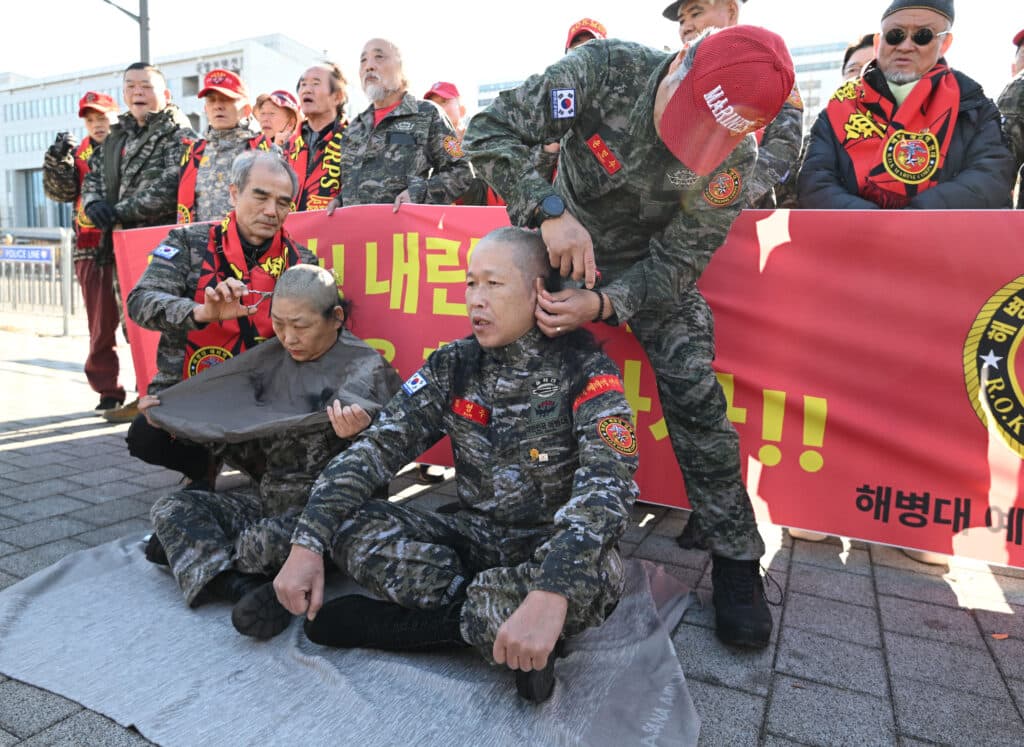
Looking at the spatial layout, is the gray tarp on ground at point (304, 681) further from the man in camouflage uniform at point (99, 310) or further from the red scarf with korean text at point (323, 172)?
the man in camouflage uniform at point (99, 310)

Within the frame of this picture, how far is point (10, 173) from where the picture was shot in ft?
201

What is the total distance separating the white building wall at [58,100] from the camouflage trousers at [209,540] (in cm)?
5782

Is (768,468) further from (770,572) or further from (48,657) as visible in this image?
(48,657)

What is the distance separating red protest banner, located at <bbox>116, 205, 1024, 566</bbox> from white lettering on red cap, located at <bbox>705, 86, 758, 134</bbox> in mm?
1248

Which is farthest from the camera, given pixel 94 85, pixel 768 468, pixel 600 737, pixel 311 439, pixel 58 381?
pixel 94 85

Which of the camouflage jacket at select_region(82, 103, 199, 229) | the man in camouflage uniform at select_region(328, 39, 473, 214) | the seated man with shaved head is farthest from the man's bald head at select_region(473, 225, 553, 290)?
the camouflage jacket at select_region(82, 103, 199, 229)

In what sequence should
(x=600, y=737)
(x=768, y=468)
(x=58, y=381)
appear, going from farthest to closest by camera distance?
(x=58, y=381) < (x=768, y=468) < (x=600, y=737)

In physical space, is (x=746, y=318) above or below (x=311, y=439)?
above

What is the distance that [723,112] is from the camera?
188 centimetres

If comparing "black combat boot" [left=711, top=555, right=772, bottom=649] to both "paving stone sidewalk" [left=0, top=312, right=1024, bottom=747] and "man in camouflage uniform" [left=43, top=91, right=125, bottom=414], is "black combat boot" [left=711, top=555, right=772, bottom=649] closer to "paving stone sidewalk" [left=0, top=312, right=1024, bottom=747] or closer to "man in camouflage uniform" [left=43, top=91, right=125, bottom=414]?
"paving stone sidewalk" [left=0, top=312, right=1024, bottom=747]

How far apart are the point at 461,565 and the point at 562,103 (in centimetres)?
145

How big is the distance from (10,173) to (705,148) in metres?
74.9

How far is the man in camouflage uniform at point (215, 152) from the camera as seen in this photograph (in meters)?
5.00

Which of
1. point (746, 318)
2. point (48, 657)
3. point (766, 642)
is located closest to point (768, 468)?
point (746, 318)
